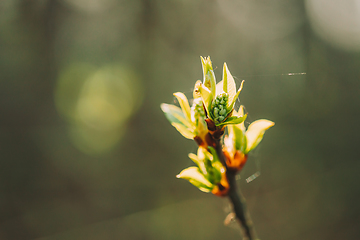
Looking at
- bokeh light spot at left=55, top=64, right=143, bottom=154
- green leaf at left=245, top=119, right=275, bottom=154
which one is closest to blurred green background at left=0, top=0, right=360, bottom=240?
bokeh light spot at left=55, top=64, right=143, bottom=154

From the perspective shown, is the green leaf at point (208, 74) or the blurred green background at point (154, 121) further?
the blurred green background at point (154, 121)

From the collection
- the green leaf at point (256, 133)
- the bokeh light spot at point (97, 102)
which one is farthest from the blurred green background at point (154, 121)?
the green leaf at point (256, 133)

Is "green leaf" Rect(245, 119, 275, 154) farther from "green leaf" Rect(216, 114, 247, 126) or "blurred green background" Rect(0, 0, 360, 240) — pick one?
"blurred green background" Rect(0, 0, 360, 240)

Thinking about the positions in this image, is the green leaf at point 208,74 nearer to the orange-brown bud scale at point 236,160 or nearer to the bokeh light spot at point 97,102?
the orange-brown bud scale at point 236,160

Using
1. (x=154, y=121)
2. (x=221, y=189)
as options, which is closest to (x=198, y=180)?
(x=221, y=189)

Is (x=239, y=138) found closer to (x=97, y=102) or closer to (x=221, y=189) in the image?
(x=221, y=189)
